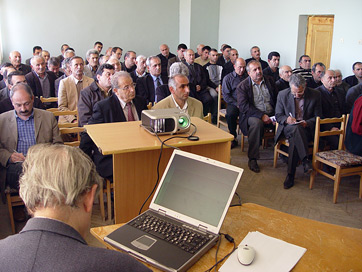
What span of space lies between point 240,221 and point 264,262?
0.32 meters

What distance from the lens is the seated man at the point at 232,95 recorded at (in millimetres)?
5363

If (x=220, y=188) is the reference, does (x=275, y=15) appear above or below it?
above

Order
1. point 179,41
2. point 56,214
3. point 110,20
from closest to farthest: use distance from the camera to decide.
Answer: point 56,214, point 110,20, point 179,41

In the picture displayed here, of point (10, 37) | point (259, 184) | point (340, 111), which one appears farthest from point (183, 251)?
point (10, 37)

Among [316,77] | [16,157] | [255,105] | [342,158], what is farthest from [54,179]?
[316,77]

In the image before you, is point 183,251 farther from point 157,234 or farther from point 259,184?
point 259,184

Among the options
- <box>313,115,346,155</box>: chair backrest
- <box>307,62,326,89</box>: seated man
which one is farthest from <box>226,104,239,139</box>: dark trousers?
<box>313,115,346,155</box>: chair backrest

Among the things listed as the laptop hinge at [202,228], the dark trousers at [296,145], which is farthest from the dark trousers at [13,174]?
the dark trousers at [296,145]

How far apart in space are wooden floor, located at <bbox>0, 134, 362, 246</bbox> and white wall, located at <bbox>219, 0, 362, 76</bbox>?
10.8 feet

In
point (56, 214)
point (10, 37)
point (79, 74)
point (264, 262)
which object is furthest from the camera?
point (10, 37)

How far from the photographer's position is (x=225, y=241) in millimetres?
1530

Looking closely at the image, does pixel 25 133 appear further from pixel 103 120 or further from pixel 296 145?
pixel 296 145

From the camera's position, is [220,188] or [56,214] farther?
[220,188]

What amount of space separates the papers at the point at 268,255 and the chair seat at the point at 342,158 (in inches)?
97.6
